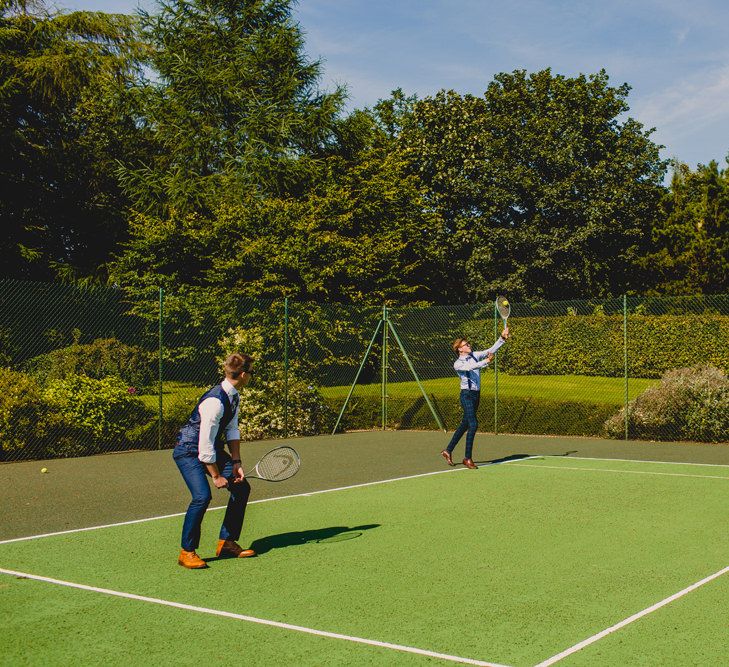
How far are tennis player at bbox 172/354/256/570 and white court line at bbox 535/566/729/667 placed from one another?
2978 mm

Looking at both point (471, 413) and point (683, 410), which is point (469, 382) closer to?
point (471, 413)

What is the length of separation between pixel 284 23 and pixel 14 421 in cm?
2254

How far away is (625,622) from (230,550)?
3.34 metres

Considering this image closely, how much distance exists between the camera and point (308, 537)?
8.40m

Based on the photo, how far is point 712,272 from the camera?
2967cm

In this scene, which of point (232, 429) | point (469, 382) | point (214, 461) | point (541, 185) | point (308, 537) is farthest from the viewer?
point (541, 185)

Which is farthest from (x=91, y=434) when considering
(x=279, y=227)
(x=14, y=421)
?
(x=279, y=227)

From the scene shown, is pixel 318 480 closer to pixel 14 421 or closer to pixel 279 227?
pixel 14 421

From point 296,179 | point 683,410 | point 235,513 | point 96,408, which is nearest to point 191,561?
point 235,513

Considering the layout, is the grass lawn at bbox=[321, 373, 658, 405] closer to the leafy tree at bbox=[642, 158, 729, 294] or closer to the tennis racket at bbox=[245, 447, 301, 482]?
the leafy tree at bbox=[642, 158, 729, 294]

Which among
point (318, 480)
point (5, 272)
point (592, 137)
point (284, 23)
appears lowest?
point (318, 480)

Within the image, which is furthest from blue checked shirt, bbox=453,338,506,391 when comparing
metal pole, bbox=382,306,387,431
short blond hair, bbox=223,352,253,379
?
metal pole, bbox=382,306,387,431

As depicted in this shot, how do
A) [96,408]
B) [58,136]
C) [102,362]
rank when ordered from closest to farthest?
1. [96,408]
2. [102,362]
3. [58,136]

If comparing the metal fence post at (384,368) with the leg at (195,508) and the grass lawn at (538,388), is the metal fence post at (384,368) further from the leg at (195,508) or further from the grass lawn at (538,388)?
the leg at (195,508)
